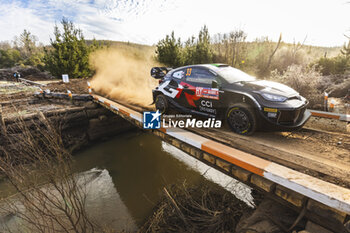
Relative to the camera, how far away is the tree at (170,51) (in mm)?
16059

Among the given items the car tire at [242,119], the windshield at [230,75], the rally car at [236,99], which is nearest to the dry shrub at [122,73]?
the rally car at [236,99]

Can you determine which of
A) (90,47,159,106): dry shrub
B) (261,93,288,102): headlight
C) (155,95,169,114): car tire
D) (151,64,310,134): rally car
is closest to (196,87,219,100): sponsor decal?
(151,64,310,134): rally car

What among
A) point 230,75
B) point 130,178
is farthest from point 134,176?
point 230,75

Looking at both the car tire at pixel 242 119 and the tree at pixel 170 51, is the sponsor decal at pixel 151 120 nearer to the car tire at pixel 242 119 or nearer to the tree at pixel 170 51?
the car tire at pixel 242 119

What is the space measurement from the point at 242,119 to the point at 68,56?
18483 millimetres

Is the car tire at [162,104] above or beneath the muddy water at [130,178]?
above

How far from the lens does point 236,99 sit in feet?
12.2

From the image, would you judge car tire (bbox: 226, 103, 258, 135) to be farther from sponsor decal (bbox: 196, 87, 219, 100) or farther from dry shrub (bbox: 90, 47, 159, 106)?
dry shrub (bbox: 90, 47, 159, 106)

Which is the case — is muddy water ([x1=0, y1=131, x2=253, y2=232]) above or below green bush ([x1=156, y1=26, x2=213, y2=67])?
below

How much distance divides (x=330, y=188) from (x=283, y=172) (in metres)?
0.49

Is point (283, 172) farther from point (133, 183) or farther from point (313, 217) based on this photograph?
point (133, 183)

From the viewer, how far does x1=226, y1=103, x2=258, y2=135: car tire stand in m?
3.55

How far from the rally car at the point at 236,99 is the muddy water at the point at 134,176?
2.00 m

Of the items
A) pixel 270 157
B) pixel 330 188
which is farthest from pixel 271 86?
pixel 330 188
